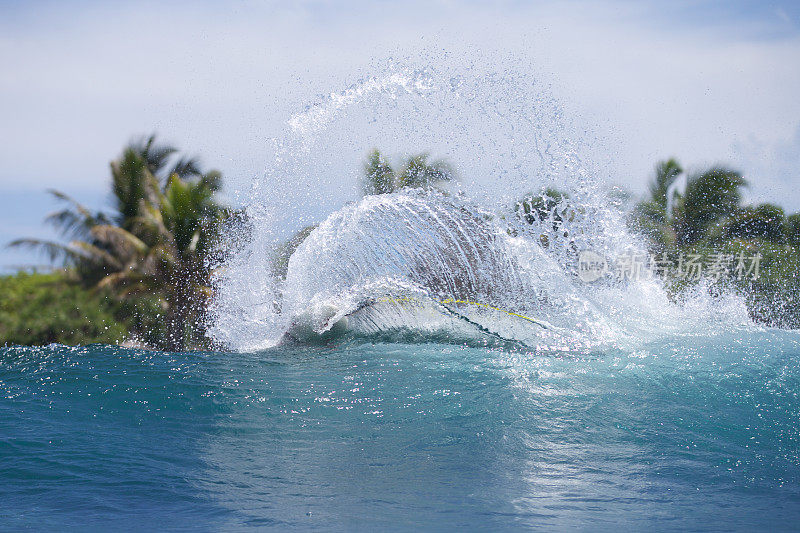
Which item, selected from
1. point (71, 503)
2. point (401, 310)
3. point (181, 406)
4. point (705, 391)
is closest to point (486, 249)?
point (401, 310)

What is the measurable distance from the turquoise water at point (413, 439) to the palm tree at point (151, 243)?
9.48 meters

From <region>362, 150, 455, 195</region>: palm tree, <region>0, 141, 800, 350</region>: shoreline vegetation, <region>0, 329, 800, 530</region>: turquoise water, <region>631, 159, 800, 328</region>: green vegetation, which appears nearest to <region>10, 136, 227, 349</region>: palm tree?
<region>0, 141, 800, 350</region>: shoreline vegetation

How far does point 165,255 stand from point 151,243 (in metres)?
0.73

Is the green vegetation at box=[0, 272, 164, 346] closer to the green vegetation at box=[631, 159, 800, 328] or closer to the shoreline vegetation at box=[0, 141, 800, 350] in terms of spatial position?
the shoreline vegetation at box=[0, 141, 800, 350]

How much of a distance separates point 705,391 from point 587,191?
121 inches

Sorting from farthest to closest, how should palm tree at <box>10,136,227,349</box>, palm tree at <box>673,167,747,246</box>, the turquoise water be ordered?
palm tree at <box>673,167,747,246</box>
palm tree at <box>10,136,227,349</box>
the turquoise water

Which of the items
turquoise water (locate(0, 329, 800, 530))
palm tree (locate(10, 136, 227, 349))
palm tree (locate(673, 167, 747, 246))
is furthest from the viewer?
palm tree (locate(673, 167, 747, 246))

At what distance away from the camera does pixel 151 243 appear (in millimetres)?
16766

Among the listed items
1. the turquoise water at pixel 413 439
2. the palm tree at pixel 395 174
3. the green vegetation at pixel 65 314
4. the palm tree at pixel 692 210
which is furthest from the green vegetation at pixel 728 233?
the green vegetation at pixel 65 314

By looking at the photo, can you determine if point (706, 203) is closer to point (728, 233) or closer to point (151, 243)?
point (728, 233)

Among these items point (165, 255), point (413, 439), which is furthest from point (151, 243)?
point (413, 439)

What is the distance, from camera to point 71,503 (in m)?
3.76

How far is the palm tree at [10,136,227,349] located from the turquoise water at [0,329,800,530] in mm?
9485

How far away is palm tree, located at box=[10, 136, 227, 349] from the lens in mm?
16516
